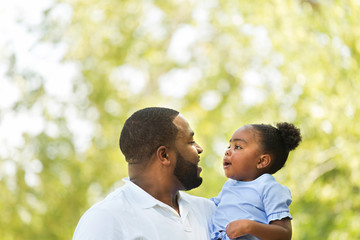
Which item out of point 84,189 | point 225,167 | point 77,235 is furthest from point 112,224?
point 84,189

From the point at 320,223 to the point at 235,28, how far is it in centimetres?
419

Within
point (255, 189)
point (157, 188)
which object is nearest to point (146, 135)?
point (157, 188)

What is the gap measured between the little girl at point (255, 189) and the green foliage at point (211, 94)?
3.86m

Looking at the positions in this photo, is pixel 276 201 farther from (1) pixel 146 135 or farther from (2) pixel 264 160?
(1) pixel 146 135

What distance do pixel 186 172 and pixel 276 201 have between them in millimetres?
423

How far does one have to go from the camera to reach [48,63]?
10789 mm

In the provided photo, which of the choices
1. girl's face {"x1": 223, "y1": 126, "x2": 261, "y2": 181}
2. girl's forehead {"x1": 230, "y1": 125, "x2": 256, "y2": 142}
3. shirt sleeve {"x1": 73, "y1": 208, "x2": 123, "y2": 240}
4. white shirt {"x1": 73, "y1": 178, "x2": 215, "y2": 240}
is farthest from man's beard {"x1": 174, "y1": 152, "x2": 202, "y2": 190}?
shirt sleeve {"x1": 73, "y1": 208, "x2": 123, "y2": 240}

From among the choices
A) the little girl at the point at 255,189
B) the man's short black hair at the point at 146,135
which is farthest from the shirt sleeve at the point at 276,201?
the man's short black hair at the point at 146,135

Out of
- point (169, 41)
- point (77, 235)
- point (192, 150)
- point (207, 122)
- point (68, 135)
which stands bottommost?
point (77, 235)

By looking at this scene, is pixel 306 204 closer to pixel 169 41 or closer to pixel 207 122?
pixel 207 122

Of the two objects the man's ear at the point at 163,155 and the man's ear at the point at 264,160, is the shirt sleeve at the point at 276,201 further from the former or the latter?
the man's ear at the point at 163,155

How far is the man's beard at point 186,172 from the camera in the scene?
2.96m

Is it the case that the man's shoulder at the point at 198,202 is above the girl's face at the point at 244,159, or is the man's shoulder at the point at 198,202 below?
below

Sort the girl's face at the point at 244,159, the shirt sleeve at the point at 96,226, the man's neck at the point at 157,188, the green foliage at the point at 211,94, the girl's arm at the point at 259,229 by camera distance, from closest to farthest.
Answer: the shirt sleeve at the point at 96,226 → the girl's arm at the point at 259,229 → the man's neck at the point at 157,188 → the girl's face at the point at 244,159 → the green foliage at the point at 211,94
